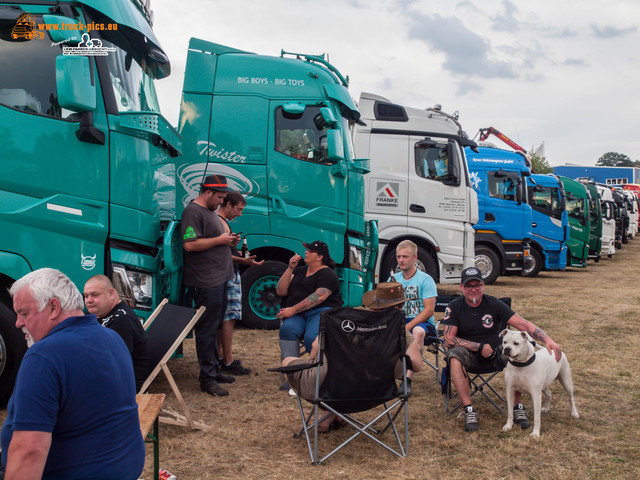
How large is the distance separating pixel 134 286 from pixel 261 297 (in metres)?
3.08

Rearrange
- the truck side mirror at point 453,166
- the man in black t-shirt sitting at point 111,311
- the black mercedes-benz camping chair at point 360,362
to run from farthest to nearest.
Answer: the truck side mirror at point 453,166 < the black mercedes-benz camping chair at point 360,362 < the man in black t-shirt sitting at point 111,311

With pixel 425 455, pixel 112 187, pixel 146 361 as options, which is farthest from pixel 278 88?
pixel 425 455

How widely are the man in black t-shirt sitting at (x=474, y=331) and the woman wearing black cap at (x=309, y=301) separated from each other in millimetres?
1007

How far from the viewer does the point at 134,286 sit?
4.63 meters

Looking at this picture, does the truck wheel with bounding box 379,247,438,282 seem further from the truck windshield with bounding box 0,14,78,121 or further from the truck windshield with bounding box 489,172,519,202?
the truck windshield with bounding box 0,14,78,121

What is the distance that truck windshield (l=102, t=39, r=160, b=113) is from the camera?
14.7 feet

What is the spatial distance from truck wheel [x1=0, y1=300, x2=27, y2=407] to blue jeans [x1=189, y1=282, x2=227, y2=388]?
1.38 meters

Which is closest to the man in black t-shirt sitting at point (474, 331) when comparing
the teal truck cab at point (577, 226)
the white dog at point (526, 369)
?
the white dog at point (526, 369)

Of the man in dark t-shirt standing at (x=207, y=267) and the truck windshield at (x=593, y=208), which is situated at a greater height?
the truck windshield at (x=593, y=208)

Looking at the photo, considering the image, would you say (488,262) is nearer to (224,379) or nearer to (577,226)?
(577,226)

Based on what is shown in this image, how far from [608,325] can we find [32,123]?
779 centimetres

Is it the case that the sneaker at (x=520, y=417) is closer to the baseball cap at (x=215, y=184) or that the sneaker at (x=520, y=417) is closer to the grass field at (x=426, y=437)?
the grass field at (x=426, y=437)

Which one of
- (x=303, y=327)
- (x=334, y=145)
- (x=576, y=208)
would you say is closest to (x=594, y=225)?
(x=576, y=208)

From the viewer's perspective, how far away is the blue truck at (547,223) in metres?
14.5
